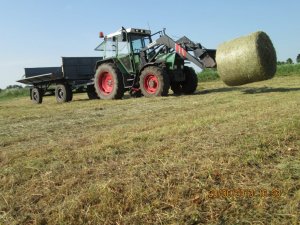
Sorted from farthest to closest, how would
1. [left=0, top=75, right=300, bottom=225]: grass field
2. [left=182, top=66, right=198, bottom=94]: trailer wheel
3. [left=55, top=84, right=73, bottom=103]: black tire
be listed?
[left=55, top=84, right=73, bottom=103]: black tire
[left=182, top=66, right=198, bottom=94]: trailer wheel
[left=0, top=75, right=300, bottom=225]: grass field

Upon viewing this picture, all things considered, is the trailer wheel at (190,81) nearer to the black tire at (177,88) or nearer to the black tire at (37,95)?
the black tire at (177,88)

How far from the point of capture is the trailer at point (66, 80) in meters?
14.2

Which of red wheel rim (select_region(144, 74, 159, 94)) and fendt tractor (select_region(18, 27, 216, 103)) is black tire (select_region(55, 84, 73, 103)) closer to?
fendt tractor (select_region(18, 27, 216, 103))

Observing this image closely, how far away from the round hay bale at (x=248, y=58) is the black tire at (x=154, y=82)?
2248 mm

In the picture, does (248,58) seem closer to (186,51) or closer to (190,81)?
(186,51)

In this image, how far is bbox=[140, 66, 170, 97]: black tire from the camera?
11.2 metres

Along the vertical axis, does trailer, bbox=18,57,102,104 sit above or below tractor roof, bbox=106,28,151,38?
below

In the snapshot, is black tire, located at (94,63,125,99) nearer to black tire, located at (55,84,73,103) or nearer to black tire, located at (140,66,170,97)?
black tire, located at (140,66,170,97)

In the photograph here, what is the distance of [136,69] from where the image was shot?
12.5m
